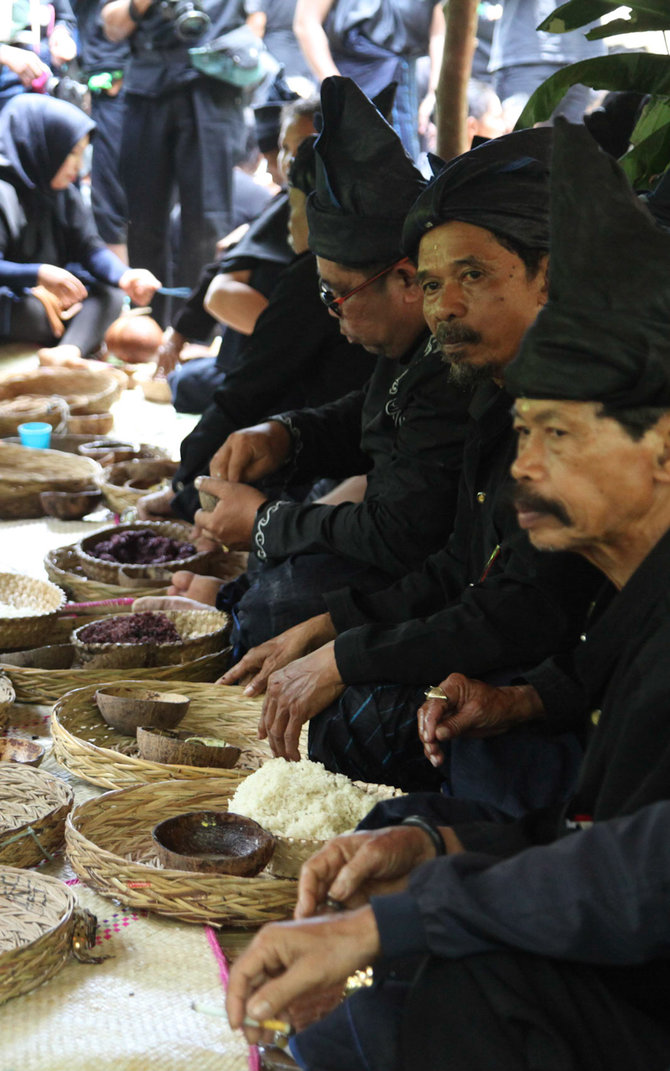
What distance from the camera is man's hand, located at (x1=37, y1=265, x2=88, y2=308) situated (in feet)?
26.3

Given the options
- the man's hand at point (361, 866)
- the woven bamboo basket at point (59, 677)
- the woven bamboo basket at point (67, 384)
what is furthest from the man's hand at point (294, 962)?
the woven bamboo basket at point (67, 384)

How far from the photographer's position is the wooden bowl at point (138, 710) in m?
2.96

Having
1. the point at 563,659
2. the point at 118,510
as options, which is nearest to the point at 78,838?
the point at 563,659

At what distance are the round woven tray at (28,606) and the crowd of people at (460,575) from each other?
0.42 m

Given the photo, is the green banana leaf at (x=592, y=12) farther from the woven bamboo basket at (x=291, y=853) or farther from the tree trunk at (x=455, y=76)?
the woven bamboo basket at (x=291, y=853)

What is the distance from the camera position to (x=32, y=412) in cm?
605

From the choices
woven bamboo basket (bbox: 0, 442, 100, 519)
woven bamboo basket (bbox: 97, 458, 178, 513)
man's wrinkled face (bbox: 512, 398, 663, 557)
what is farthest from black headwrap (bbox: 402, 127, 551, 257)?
woven bamboo basket (bbox: 0, 442, 100, 519)

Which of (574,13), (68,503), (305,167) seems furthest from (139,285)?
(574,13)

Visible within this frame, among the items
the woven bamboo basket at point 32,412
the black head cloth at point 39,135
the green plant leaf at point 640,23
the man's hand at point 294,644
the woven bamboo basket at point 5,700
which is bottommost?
the woven bamboo basket at point 32,412

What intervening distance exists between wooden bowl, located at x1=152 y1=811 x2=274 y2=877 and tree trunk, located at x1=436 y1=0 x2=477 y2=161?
2254 mm

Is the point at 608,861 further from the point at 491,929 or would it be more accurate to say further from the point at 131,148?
the point at 131,148

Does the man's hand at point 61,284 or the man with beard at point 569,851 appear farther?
the man's hand at point 61,284

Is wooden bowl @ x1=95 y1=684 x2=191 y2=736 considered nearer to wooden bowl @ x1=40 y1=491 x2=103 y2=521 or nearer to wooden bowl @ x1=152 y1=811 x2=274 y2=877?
wooden bowl @ x1=152 y1=811 x2=274 y2=877

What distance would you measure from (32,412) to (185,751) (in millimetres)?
3729
